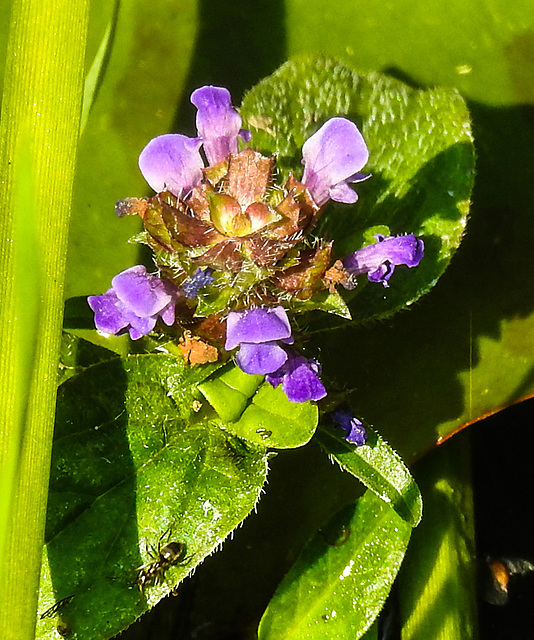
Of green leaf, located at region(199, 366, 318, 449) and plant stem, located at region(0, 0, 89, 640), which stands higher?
plant stem, located at region(0, 0, 89, 640)

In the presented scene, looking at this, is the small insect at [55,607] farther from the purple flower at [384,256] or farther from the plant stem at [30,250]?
the purple flower at [384,256]

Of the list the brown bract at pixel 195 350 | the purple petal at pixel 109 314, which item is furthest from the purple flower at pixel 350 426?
the purple petal at pixel 109 314

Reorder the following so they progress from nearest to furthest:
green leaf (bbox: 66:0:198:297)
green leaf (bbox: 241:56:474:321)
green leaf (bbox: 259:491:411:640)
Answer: green leaf (bbox: 241:56:474:321) → green leaf (bbox: 259:491:411:640) → green leaf (bbox: 66:0:198:297)

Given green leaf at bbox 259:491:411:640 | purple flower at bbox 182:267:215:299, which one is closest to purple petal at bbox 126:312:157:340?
purple flower at bbox 182:267:215:299

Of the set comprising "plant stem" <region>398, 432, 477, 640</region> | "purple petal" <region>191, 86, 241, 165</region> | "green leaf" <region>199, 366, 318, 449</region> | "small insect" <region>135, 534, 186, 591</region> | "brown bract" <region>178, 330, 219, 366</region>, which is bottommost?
"plant stem" <region>398, 432, 477, 640</region>

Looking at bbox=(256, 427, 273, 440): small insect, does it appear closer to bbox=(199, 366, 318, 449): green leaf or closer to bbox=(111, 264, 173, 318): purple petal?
bbox=(199, 366, 318, 449): green leaf

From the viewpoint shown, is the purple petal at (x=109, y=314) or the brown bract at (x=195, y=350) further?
the brown bract at (x=195, y=350)

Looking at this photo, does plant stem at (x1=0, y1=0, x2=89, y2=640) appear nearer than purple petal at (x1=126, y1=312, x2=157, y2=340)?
Yes
